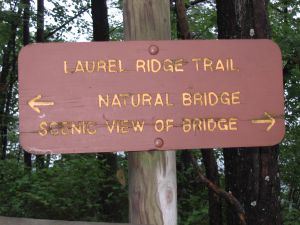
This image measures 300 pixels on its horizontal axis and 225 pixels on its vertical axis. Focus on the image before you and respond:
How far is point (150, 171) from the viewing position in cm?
214

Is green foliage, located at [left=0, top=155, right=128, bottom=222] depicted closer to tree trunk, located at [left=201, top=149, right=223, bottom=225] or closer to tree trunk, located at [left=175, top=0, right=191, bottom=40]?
tree trunk, located at [left=201, top=149, right=223, bottom=225]

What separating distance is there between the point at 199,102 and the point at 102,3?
729cm

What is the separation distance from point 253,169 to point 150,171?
137 centimetres

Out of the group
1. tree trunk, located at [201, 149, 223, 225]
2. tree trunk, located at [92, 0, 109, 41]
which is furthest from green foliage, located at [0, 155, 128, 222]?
tree trunk, located at [201, 149, 223, 225]

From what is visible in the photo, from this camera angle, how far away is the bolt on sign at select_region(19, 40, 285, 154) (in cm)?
191

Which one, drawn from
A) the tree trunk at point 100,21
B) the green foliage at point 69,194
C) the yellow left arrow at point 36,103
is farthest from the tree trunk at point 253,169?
the tree trunk at point 100,21

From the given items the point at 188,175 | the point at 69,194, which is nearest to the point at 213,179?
the point at 69,194

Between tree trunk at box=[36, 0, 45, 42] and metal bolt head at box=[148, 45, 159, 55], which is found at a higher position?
tree trunk at box=[36, 0, 45, 42]

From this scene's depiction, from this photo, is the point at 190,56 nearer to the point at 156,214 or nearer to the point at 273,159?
the point at 156,214

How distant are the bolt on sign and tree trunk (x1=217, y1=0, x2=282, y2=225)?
49.9 inches

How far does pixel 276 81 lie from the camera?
2.06 meters

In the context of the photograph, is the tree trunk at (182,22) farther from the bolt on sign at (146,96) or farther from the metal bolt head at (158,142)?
the metal bolt head at (158,142)

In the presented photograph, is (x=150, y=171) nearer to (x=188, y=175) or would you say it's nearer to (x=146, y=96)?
(x=146, y=96)

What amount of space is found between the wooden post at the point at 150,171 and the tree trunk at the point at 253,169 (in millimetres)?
1275
